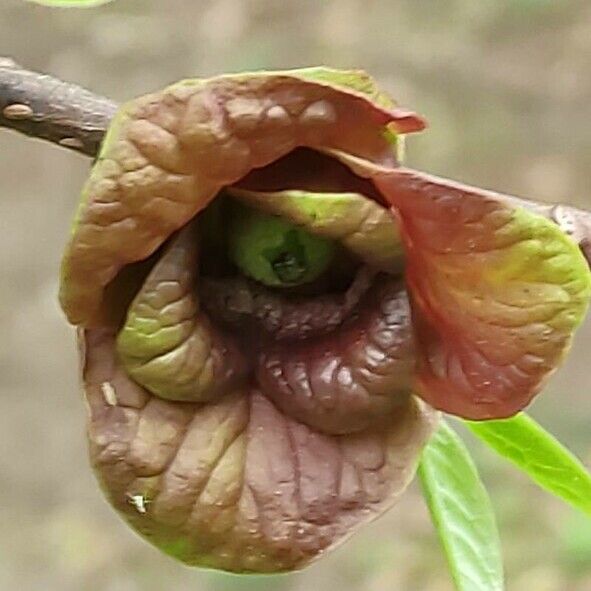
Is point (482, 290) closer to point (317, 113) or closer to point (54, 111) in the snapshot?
point (317, 113)

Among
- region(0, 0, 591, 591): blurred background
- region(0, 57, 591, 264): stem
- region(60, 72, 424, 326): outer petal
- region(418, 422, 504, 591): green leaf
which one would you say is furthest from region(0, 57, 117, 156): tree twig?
region(0, 0, 591, 591): blurred background

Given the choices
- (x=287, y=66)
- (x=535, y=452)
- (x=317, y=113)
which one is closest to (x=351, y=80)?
(x=317, y=113)

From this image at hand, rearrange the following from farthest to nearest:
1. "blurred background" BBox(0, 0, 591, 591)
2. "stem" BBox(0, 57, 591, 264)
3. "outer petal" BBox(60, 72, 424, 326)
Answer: "blurred background" BBox(0, 0, 591, 591) → "stem" BBox(0, 57, 591, 264) → "outer petal" BBox(60, 72, 424, 326)

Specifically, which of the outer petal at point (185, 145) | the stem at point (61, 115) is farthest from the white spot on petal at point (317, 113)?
the stem at point (61, 115)

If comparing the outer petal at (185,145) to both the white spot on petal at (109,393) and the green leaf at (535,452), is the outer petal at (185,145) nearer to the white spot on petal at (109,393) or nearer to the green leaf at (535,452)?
the white spot on petal at (109,393)

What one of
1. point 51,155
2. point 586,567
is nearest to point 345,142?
point 586,567

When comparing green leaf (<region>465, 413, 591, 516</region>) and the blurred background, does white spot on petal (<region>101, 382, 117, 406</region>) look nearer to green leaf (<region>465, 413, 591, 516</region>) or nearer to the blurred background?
green leaf (<region>465, 413, 591, 516</region>)
